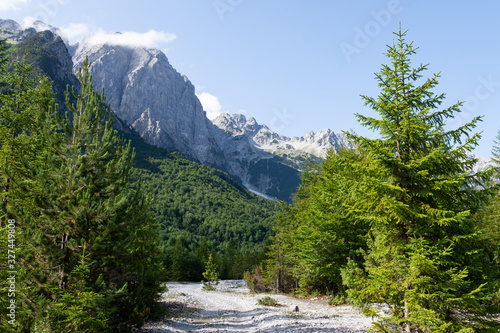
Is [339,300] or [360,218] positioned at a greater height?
[360,218]

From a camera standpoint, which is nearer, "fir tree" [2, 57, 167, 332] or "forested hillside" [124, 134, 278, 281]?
"fir tree" [2, 57, 167, 332]

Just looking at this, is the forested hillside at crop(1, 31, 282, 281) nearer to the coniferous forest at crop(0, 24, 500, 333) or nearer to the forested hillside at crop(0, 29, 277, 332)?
the forested hillside at crop(0, 29, 277, 332)

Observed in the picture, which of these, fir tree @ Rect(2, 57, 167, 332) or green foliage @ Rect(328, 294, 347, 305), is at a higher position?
fir tree @ Rect(2, 57, 167, 332)

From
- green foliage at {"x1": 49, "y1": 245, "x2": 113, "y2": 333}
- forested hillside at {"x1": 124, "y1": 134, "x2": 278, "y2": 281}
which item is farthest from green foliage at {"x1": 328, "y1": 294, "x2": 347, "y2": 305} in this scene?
forested hillside at {"x1": 124, "y1": 134, "x2": 278, "y2": 281}

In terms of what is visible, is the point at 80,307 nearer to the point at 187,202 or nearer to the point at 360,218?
the point at 360,218

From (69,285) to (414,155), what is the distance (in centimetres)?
1311

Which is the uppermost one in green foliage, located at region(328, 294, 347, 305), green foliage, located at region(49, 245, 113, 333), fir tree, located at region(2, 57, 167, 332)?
fir tree, located at region(2, 57, 167, 332)

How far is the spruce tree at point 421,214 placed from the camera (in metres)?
7.88

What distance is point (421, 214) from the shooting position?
26.8 ft

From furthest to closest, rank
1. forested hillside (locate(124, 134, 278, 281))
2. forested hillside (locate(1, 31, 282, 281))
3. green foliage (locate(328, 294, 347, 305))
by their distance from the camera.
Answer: forested hillside (locate(1, 31, 282, 281)) → forested hillside (locate(124, 134, 278, 281)) → green foliage (locate(328, 294, 347, 305))

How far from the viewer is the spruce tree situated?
7.88 meters

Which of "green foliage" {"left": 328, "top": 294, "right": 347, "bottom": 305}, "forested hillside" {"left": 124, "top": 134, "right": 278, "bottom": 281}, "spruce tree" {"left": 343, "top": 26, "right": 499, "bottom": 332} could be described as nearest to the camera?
"spruce tree" {"left": 343, "top": 26, "right": 499, "bottom": 332}

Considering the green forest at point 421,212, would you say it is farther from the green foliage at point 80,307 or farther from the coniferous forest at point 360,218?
the green foliage at point 80,307

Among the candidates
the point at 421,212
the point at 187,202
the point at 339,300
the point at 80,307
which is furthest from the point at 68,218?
the point at 187,202
